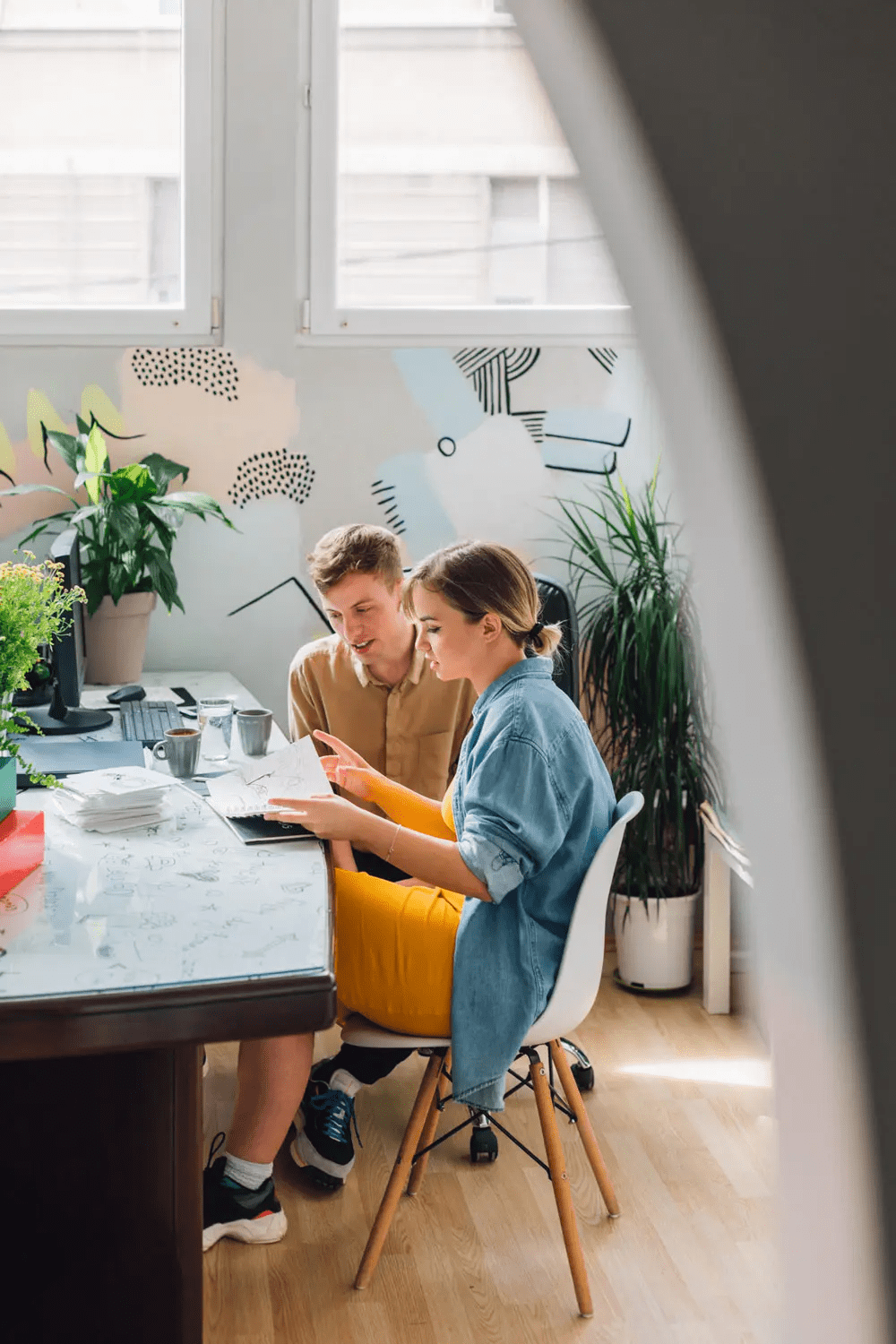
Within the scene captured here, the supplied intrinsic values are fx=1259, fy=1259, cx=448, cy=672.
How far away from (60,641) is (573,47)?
259 centimetres

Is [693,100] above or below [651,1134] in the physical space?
above

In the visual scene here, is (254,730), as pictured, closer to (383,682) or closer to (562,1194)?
(383,682)

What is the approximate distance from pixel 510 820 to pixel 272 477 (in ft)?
6.26

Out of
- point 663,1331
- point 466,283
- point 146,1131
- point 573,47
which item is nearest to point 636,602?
point 466,283

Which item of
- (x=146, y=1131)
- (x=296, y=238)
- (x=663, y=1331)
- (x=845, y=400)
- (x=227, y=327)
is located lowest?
(x=663, y=1331)

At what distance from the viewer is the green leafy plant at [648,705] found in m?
3.31

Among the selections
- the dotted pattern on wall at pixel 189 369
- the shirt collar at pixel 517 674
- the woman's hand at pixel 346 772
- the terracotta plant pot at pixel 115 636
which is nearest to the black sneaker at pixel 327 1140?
the woman's hand at pixel 346 772

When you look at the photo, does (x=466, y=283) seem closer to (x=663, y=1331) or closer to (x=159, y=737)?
(x=159, y=737)

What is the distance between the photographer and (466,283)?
3.58 metres

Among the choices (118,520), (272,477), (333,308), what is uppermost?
(333,308)

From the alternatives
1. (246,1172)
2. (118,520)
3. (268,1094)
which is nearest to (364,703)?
(268,1094)

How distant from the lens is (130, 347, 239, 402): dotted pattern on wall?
136 inches

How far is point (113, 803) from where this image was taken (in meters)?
1.95

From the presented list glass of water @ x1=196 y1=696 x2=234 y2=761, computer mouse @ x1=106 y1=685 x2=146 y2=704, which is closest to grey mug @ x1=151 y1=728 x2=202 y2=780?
glass of water @ x1=196 y1=696 x2=234 y2=761
